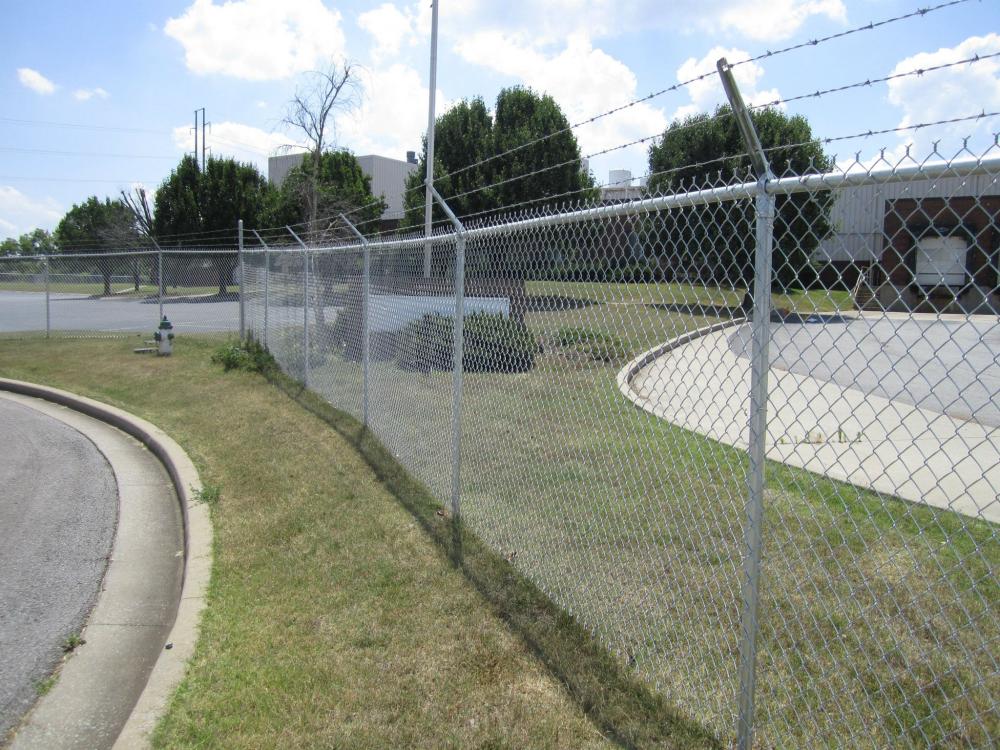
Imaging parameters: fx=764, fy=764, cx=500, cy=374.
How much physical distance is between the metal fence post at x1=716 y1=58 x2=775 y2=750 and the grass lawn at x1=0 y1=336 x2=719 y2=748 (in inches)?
14.9

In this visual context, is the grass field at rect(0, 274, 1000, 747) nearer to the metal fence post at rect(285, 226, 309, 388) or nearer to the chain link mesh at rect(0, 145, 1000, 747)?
the chain link mesh at rect(0, 145, 1000, 747)

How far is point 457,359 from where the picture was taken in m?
4.85

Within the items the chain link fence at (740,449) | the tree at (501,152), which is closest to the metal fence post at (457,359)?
the chain link fence at (740,449)

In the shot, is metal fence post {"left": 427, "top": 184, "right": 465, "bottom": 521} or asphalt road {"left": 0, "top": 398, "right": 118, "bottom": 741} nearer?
asphalt road {"left": 0, "top": 398, "right": 118, "bottom": 741}

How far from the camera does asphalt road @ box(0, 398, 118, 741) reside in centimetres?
385

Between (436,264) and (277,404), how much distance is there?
13.8ft

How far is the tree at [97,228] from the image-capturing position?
4128 centimetres

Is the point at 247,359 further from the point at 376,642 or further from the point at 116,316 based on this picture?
the point at 116,316

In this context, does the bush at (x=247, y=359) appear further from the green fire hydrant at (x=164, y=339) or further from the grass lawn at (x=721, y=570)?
the grass lawn at (x=721, y=570)

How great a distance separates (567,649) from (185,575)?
246 centimetres

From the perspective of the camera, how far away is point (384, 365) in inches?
285

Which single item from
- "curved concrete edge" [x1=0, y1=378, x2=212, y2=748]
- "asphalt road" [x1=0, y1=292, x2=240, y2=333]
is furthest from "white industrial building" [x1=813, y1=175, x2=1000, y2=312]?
"asphalt road" [x1=0, y1=292, x2=240, y2=333]

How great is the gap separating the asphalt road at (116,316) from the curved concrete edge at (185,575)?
963cm

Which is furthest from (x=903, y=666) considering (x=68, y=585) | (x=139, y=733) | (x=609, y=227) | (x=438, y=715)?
(x=68, y=585)
